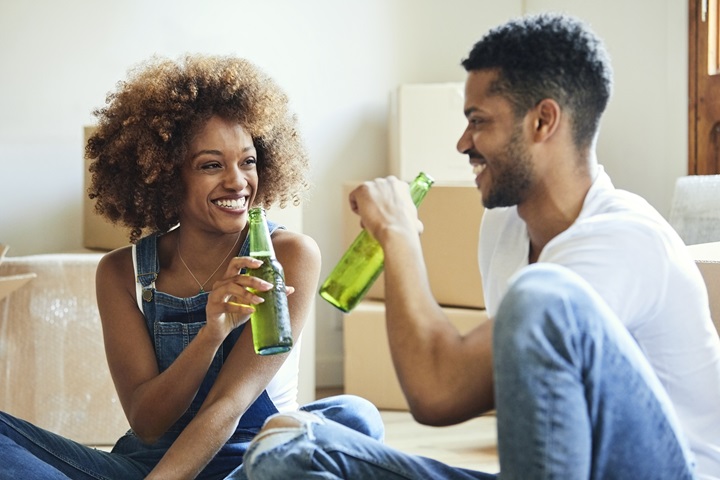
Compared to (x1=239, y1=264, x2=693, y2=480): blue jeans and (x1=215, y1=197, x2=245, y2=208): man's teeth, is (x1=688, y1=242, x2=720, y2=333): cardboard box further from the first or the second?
(x1=215, y1=197, x2=245, y2=208): man's teeth

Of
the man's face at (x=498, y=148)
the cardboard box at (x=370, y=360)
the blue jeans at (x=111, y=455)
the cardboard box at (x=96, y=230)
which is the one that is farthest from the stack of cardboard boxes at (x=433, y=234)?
the man's face at (x=498, y=148)

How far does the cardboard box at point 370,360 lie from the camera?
3477 mm

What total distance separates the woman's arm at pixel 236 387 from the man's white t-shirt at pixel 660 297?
1.68 ft

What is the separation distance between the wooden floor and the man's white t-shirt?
1485 millimetres

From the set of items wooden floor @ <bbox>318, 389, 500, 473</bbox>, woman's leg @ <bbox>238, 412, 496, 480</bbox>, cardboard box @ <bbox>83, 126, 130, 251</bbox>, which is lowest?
wooden floor @ <bbox>318, 389, 500, 473</bbox>

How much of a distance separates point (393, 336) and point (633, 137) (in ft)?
8.42

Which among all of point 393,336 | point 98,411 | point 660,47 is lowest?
point 98,411

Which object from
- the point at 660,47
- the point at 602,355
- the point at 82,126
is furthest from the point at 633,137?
the point at 602,355

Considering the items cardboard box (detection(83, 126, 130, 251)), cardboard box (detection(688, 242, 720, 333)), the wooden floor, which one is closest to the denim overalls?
cardboard box (detection(688, 242, 720, 333))

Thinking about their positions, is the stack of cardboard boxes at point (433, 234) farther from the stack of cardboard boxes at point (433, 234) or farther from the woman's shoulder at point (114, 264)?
the woman's shoulder at point (114, 264)

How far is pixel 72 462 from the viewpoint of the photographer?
1.59 metres

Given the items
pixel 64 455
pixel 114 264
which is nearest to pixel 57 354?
pixel 114 264

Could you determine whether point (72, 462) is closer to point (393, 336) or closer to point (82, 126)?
point (393, 336)

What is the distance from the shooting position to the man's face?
1332mm
